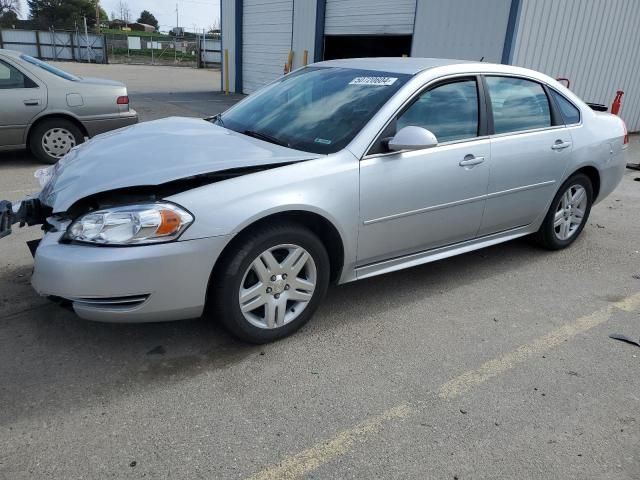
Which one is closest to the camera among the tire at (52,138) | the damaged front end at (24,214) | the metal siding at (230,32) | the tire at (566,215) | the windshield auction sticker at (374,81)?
the damaged front end at (24,214)

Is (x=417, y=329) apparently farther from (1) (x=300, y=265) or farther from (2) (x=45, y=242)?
(2) (x=45, y=242)

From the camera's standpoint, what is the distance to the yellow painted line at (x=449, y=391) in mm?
2262

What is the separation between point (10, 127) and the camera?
6.85 metres

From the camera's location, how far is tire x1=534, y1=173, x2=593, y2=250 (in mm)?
4638

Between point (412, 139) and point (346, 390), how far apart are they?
1499 millimetres

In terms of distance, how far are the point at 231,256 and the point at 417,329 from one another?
1344mm

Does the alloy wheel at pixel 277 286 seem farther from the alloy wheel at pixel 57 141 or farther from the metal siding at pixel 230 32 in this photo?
the metal siding at pixel 230 32

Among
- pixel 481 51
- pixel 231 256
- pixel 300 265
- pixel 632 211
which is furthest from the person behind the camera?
pixel 481 51

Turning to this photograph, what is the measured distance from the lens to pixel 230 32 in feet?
61.3

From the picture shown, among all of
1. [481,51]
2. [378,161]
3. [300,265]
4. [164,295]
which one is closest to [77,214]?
[164,295]

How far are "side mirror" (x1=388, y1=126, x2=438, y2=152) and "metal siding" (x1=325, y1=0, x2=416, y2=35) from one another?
9.20m

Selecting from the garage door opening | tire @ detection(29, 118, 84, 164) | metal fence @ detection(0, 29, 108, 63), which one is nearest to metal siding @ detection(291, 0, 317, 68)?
the garage door opening

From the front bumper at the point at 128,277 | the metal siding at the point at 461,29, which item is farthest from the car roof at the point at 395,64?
the metal siding at the point at 461,29

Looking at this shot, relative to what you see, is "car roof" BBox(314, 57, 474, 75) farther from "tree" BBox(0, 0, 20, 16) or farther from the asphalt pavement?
"tree" BBox(0, 0, 20, 16)
